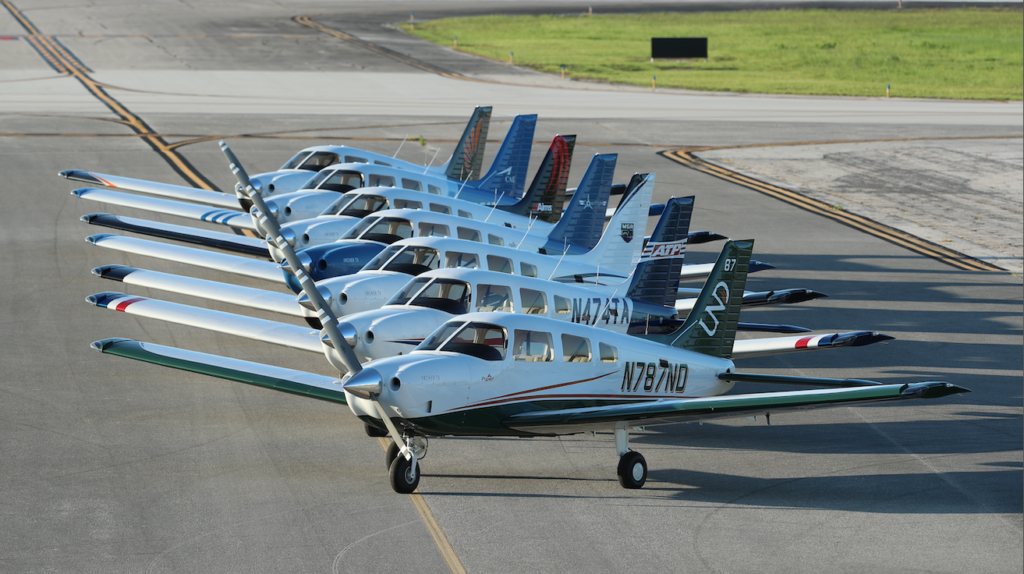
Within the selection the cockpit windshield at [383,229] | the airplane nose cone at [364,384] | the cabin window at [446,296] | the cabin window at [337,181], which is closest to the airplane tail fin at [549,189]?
the cabin window at [337,181]

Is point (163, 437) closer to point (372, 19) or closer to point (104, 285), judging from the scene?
point (104, 285)

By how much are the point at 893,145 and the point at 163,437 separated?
41.4 m

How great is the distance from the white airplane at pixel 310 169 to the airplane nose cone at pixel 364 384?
14.6 m

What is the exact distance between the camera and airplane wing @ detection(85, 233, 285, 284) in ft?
70.8

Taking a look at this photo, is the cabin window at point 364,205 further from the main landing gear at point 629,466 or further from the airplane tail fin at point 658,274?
the main landing gear at point 629,466

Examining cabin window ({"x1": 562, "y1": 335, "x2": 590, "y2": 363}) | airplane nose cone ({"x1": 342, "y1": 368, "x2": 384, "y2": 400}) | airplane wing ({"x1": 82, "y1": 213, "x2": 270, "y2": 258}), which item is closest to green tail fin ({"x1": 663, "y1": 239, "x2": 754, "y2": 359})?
cabin window ({"x1": 562, "y1": 335, "x2": 590, "y2": 363})

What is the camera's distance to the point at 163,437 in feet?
51.7

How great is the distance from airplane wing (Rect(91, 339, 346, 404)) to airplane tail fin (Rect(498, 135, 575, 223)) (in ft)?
40.1

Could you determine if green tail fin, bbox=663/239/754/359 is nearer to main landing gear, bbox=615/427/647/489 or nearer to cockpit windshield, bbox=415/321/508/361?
main landing gear, bbox=615/427/647/489

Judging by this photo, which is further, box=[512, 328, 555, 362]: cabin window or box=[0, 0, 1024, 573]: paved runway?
box=[512, 328, 555, 362]: cabin window

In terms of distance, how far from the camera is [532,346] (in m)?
14.6

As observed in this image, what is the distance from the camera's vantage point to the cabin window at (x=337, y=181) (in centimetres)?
2547

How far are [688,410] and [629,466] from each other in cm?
130

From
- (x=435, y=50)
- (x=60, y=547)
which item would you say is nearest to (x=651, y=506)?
(x=60, y=547)
